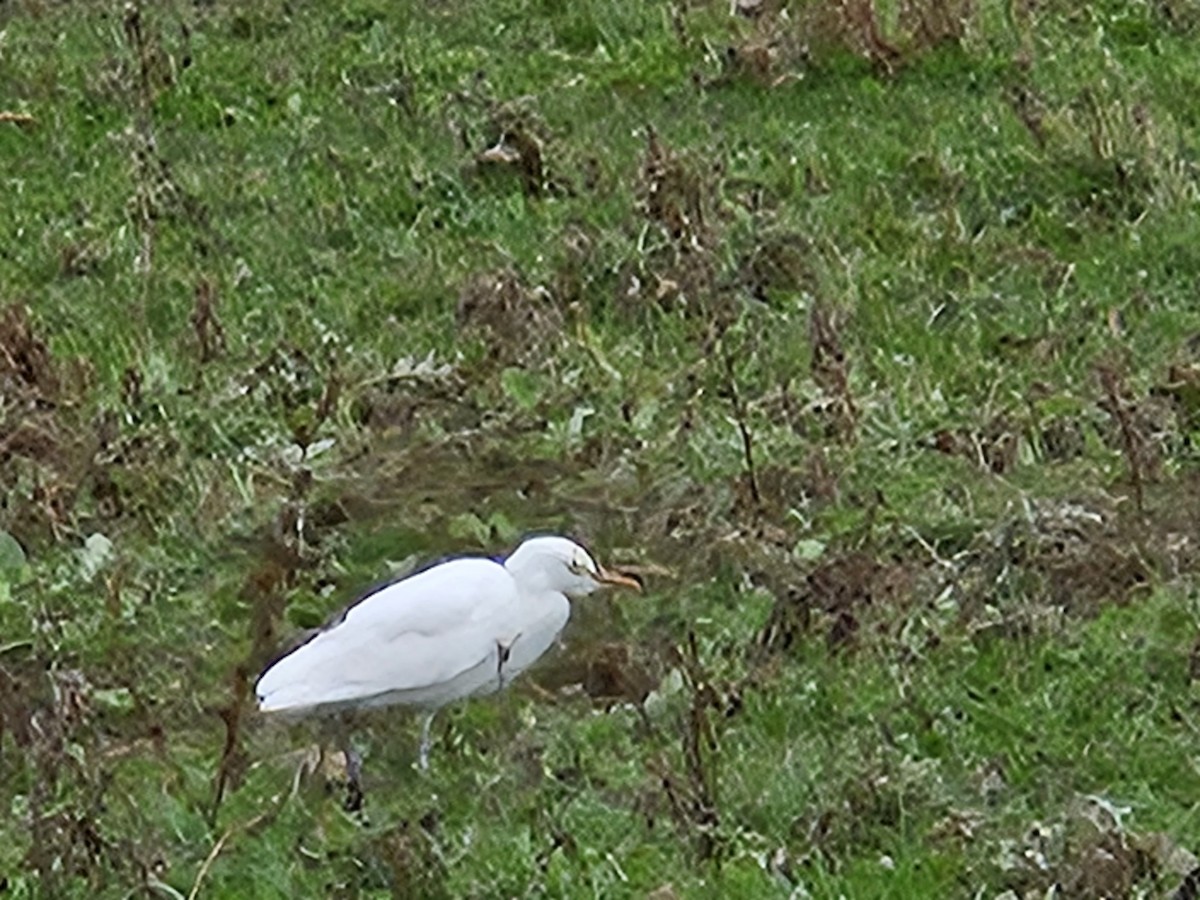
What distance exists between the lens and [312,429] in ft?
30.1

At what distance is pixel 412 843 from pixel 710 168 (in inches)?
170

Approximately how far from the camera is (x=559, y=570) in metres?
7.33

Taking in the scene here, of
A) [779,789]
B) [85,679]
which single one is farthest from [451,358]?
[779,789]

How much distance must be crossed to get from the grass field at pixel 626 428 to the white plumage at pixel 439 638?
187 millimetres

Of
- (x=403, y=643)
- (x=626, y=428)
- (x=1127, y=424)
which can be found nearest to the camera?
(x=403, y=643)

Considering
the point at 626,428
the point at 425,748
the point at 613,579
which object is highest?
the point at 613,579

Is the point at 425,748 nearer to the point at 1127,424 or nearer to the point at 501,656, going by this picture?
the point at 501,656

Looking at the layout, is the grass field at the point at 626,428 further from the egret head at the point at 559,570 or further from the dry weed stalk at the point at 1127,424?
the egret head at the point at 559,570

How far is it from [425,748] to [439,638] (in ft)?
0.92

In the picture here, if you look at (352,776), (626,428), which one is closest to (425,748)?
(352,776)

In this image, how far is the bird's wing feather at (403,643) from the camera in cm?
699

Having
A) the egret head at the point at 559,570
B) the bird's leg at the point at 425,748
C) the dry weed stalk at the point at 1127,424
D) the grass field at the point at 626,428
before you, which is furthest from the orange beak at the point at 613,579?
the dry weed stalk at the point at 1127,424

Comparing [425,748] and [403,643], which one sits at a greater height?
[403,643]

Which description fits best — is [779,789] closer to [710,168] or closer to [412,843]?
[412,843]
